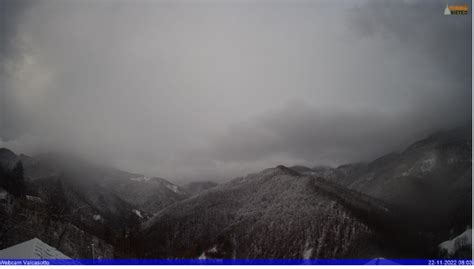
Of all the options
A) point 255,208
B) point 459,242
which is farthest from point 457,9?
point 255,208

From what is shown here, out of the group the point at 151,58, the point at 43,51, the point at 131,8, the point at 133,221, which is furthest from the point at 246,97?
the point at 43,51

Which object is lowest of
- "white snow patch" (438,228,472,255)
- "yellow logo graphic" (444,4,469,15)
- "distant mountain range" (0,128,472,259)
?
"white snow patch" (438,228,472,255)

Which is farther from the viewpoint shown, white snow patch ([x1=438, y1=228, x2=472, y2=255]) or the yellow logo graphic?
the yellow logo graphic

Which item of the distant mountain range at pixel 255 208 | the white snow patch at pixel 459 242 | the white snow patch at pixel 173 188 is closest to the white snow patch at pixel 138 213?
the distant mountain range at pixel 255 208

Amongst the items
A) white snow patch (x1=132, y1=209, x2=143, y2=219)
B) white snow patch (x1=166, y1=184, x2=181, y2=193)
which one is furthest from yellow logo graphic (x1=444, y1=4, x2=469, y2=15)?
white snow patch (x1=132, y1=209, x2=143, y2=219)

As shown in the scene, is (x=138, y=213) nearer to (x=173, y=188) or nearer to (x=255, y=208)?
(x=173, y=188)

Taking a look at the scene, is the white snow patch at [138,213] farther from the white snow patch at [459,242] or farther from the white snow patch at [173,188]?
the white snow patch at [459,242]

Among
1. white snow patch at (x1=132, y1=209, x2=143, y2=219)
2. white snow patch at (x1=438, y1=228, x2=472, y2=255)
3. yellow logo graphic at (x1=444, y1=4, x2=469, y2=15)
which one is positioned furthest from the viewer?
white snow patch at (x1=132, y1=209, x2=143, y2=219)

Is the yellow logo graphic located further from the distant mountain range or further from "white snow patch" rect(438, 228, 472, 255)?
"white snow patch" rect(438, 228, 472, 255)
